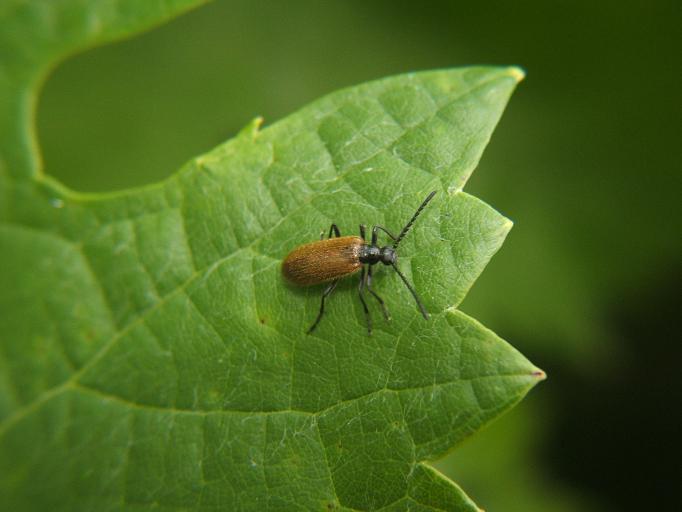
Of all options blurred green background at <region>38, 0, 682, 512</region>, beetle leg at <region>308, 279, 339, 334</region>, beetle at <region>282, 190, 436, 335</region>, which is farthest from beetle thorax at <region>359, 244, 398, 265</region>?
blurred green background at <region>38, 0, 682, 512</region>

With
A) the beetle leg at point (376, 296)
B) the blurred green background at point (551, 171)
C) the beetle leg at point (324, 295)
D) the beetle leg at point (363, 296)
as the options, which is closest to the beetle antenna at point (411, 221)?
the beetle leg at point (376, 296)

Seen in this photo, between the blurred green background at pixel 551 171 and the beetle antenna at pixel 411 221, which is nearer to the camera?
the beetle antenna at pixel 411 221

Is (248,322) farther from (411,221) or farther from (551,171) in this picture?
(551,171)

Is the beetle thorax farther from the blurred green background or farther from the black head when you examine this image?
the blurred green background

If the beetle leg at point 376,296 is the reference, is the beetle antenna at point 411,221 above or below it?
above

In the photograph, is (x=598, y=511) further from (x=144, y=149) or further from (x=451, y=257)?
(x=144, y=149)

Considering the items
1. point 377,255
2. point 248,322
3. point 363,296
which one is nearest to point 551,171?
point 377,255

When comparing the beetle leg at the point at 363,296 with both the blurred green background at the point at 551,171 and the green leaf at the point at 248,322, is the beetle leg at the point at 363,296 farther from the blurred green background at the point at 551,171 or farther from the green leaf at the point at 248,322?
the blurred green background at the point at 551,171

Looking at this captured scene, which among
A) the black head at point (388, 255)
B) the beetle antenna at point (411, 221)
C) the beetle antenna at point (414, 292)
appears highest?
the beetle antenna at point (411, 221)
